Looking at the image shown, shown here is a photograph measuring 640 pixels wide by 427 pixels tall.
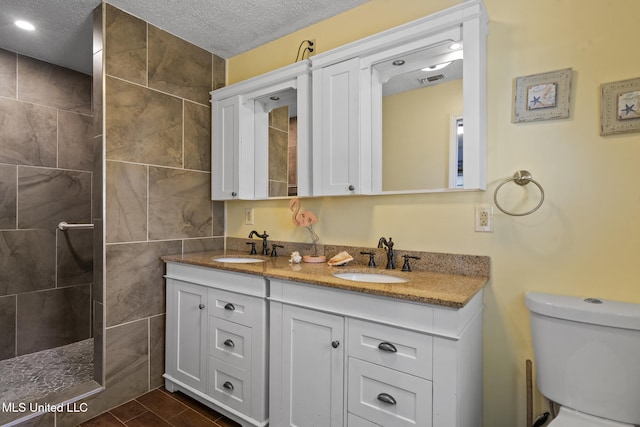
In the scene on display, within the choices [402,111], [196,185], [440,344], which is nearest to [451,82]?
[402,111]

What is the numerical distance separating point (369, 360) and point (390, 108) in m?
1.27

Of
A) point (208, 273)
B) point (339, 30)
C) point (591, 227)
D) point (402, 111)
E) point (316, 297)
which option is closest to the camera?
point (591, 227)

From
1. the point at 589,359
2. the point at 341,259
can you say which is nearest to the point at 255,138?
the point at 341,259

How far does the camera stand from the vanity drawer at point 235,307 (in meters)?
1.65

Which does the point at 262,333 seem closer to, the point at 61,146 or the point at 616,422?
the point at 616,422

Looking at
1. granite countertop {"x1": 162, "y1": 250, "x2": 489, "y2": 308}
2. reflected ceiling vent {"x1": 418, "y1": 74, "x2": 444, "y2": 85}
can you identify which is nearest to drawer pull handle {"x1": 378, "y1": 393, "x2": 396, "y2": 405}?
granite countertop {"x1": 162, "y1": 250, "x2": 489, "y2": 308}

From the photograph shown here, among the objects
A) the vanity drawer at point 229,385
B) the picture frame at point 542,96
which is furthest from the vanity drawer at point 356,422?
the picture frame at point 542,96

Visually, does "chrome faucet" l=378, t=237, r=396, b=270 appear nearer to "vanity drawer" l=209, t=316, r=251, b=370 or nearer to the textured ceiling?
"vanity drawer" l=209, t=316, r=251, b=370

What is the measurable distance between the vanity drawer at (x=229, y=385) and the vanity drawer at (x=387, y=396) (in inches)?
24.4

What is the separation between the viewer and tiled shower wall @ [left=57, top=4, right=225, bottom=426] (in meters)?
1.94

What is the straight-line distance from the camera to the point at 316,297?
1.44 meters

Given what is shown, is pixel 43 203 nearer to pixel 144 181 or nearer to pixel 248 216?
pixel 144 181

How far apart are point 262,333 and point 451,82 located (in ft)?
5.07

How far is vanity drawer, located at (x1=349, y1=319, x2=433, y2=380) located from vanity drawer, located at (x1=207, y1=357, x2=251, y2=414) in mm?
703
